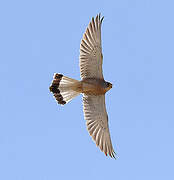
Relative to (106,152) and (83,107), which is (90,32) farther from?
(106,152)

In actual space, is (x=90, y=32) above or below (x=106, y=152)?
above

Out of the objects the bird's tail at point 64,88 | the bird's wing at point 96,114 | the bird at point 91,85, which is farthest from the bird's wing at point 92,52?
the bird's wing at point 96,114

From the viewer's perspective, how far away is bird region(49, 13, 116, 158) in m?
23.4

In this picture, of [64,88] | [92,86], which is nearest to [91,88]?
[92,86]

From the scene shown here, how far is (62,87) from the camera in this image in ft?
77.4

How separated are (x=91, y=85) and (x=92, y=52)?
123cm

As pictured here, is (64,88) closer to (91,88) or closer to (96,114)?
(91,88)

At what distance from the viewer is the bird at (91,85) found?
2339 centimetres

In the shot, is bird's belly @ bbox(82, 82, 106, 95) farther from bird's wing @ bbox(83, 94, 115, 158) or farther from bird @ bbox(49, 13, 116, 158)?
bird's wing @ bbox(83, 94, 115, 158)

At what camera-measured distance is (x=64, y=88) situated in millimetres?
23641

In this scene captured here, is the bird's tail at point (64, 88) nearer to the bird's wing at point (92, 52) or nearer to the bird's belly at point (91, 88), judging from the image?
the bird's belly at point (91, 88)

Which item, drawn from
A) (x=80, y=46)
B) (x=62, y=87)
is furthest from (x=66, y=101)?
(x=80, y=46)

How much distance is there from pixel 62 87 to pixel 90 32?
2276 millimetres

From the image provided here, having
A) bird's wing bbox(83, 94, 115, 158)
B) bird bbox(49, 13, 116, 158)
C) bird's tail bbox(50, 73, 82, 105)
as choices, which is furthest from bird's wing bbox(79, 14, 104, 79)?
bird's wing bbox(83, 94, 115, 158)
